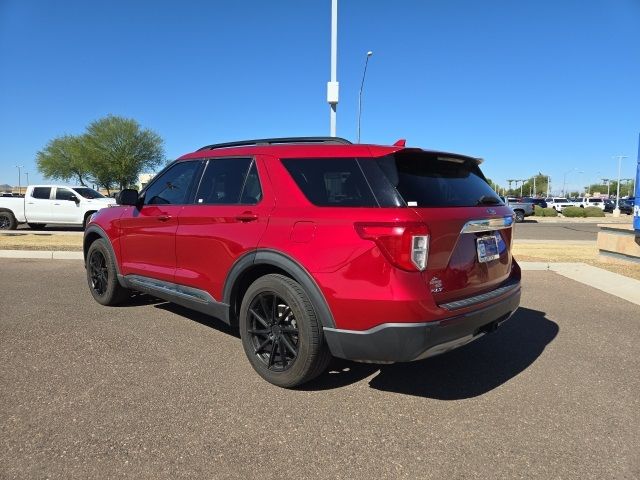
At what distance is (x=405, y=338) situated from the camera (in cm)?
291

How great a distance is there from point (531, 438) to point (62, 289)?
647 centimetres

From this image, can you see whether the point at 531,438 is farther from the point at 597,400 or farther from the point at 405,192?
the point at 405,192

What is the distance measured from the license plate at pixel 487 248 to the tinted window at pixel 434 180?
278 mm

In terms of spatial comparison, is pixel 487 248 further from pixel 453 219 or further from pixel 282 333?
pixel 282 333

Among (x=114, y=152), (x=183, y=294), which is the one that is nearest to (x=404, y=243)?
(x=183, y=294)

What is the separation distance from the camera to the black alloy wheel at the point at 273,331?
11.4ft

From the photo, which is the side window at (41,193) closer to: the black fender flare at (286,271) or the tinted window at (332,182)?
the black fender flare at (286,271)

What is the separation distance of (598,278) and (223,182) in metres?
7.14

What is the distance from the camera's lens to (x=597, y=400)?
345cm

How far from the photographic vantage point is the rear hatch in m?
3.04

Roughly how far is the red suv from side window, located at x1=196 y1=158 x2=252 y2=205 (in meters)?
0.01

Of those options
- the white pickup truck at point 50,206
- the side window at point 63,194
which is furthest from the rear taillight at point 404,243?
the side window at point 63,194

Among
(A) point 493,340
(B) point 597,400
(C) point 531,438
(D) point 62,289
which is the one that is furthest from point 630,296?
(D) point 62,289

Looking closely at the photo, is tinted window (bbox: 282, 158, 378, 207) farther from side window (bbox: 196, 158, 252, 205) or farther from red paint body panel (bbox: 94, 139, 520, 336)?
side window (bbox: 196, 158, 252, 205)
